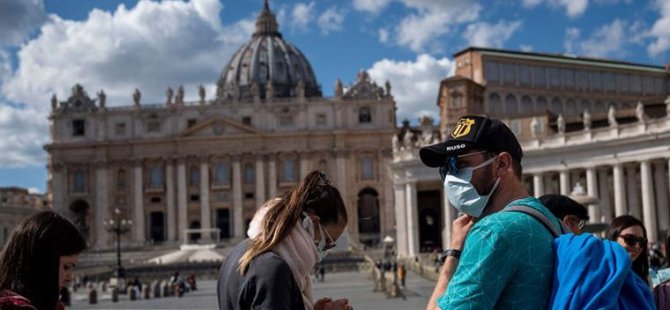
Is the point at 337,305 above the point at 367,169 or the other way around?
the other way around

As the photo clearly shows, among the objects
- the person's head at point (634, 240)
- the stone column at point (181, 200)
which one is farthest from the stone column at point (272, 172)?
the person's head at point (634, 240)

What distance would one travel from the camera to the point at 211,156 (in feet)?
319

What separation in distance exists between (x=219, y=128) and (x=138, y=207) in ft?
40.6

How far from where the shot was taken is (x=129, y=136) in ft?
326

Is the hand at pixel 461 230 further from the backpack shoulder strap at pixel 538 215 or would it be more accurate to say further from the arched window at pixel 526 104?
the arched window at pixel 526 104

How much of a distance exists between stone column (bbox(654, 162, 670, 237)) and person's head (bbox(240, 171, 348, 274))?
4712 centimetres

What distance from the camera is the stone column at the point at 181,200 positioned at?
96562 mm

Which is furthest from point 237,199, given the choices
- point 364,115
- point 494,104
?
point 494,104

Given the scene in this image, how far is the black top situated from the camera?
4.35 m

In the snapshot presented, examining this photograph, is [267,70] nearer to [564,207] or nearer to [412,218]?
[412,218]

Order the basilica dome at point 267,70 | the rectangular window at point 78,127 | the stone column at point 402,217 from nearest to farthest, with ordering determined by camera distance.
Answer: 1. the stone column at point 402,217
2. the rectangular window at point 78,127
3. the basilica dome at point 267,70

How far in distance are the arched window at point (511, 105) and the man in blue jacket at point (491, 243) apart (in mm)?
74765

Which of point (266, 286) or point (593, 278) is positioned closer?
point (593, 278)

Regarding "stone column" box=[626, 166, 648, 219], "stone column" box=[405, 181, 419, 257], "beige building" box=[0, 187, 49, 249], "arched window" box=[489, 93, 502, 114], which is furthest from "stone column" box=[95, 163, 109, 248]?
"stone column" box=[626, 166, 648, 219]
